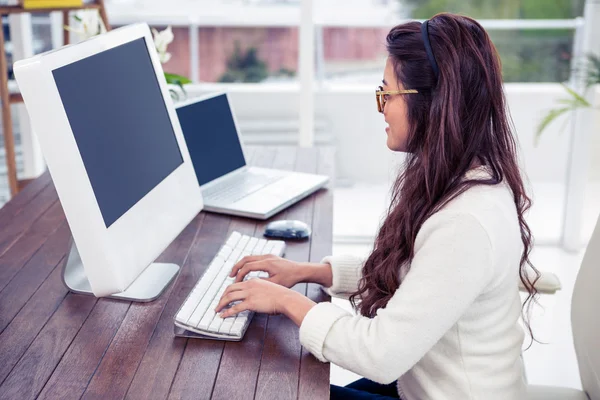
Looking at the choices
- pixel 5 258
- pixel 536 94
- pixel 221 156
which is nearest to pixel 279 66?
pixel 536 94

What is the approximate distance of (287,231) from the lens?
1.56m

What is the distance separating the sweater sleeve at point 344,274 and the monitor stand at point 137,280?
0.31m

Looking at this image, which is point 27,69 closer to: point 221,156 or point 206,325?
point 206,325

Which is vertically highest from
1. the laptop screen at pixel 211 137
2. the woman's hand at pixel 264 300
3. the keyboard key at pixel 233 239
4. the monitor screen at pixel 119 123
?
the monitor screen at pixel 119 123

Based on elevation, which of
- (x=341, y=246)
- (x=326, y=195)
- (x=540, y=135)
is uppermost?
(x=326, y=195)

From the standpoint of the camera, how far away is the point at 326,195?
1852mm

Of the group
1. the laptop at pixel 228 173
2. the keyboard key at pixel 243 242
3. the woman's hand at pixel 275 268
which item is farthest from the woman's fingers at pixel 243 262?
the laptop at pixel 228 173

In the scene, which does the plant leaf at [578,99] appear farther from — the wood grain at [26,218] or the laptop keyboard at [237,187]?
the wood grain at [26,218]

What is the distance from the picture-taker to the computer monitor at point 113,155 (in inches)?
41.8

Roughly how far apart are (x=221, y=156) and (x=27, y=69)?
2.88ft

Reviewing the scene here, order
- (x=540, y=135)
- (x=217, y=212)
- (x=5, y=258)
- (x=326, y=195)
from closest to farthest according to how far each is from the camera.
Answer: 1. (x=5, y=258)
2. (x=217, y=212)
3. (x=326, y=195)
4. (x=540, y=135)

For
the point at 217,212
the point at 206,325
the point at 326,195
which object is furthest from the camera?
the point at 326,195

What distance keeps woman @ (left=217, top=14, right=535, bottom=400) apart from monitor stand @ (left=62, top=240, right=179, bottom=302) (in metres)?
0.18

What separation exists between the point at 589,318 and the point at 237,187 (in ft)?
2.92
